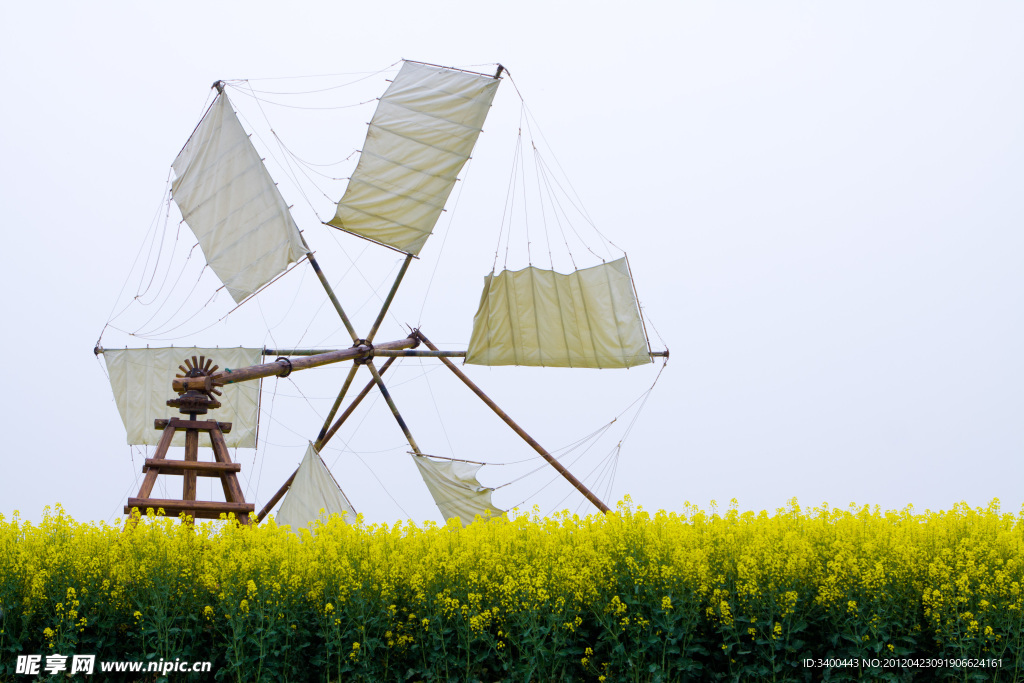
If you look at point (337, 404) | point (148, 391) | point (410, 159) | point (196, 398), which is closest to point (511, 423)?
point (337, 404)

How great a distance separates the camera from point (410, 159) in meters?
14.7

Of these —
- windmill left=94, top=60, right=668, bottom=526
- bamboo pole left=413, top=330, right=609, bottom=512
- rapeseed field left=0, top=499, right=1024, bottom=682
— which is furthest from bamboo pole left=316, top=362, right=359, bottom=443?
rapeseed field left=0, top=499, right=1024, bottom=682

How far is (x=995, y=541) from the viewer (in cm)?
714

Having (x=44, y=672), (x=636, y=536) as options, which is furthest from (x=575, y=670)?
(x=44, y=672)

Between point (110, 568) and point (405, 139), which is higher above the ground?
point (405, 139)

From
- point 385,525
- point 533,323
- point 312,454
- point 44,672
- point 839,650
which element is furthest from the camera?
point 533,323

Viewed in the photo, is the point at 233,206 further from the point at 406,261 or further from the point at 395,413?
the point at 395,413

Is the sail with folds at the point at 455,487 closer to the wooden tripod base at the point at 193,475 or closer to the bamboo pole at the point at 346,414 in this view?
the bamboo pole at the point at 346,414

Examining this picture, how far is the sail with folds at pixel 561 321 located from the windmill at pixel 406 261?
2 centimetres

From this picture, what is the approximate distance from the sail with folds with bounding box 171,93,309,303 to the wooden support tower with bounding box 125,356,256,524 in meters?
3.04

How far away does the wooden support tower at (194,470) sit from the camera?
35.1 ft

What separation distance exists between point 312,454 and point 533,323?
4345 millimetres

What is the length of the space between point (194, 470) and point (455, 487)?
15.6 feet

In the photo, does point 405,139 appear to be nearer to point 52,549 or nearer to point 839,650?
point 52,549
